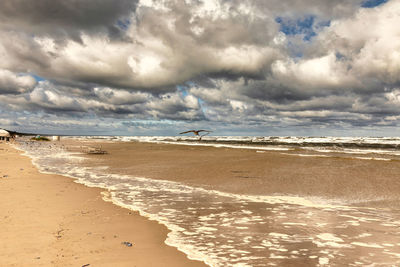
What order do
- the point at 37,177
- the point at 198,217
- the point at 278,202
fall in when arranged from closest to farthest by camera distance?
the point at 198,217
the point at 278,202
the point at 37,177

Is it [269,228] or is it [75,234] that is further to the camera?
[269,228]

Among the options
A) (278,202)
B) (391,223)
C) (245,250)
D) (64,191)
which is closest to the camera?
(245,250)

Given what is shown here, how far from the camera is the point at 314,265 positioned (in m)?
4.71

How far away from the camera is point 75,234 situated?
19.7 feet

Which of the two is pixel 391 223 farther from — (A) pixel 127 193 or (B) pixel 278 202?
(A) pixel 127 193

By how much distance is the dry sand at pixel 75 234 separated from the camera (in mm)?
4797

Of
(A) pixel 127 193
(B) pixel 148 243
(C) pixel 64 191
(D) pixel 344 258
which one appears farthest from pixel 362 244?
(C) pixel 64 191

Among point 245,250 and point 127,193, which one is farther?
point 127,193

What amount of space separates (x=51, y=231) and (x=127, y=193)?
4931 millimetres

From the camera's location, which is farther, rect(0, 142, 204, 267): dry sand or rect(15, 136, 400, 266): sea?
rect(15, 136, 400, 266): sea

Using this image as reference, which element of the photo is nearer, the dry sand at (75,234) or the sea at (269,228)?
the dry sand at (75,234)

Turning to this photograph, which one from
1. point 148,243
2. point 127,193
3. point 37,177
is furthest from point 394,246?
point 37,177

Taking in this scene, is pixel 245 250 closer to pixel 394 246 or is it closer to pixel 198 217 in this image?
pixel 198 217

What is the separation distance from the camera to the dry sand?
4797mm
